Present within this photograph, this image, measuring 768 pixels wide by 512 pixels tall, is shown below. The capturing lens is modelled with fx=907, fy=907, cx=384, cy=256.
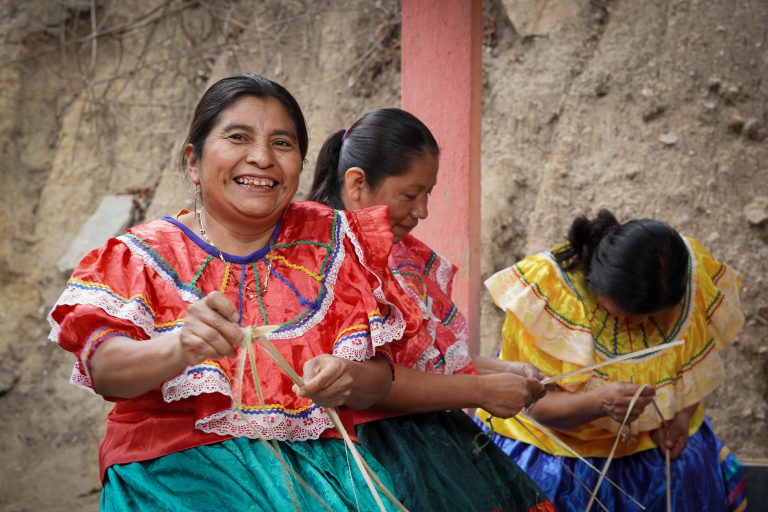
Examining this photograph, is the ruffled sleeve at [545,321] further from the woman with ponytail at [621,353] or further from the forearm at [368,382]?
the forearm at [368,382]

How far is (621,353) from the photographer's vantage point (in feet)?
10.8

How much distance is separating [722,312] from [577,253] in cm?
62

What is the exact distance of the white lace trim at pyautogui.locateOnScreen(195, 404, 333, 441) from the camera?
1.94 meters

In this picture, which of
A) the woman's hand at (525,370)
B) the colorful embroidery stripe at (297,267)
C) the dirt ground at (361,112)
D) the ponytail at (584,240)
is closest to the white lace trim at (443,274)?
the woman's hand at (525,370)

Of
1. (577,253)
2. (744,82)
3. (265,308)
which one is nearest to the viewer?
(265,308)

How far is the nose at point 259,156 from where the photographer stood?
2104 millimetres

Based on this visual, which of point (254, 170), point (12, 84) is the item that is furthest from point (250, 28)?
point (254, 170)

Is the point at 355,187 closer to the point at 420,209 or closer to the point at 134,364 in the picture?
the point at 420,209

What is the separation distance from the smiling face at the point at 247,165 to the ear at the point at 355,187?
23.8 inches

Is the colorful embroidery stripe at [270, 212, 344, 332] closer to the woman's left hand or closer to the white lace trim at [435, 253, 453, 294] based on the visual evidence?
the woman's left hand

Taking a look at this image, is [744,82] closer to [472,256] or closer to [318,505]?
[472,256]

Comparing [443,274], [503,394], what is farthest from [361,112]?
[503,394]

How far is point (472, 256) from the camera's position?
343cm

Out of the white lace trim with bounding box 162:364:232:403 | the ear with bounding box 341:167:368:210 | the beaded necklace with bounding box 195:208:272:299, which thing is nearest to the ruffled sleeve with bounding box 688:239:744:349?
the ear with bounding box 341:167:368:210
